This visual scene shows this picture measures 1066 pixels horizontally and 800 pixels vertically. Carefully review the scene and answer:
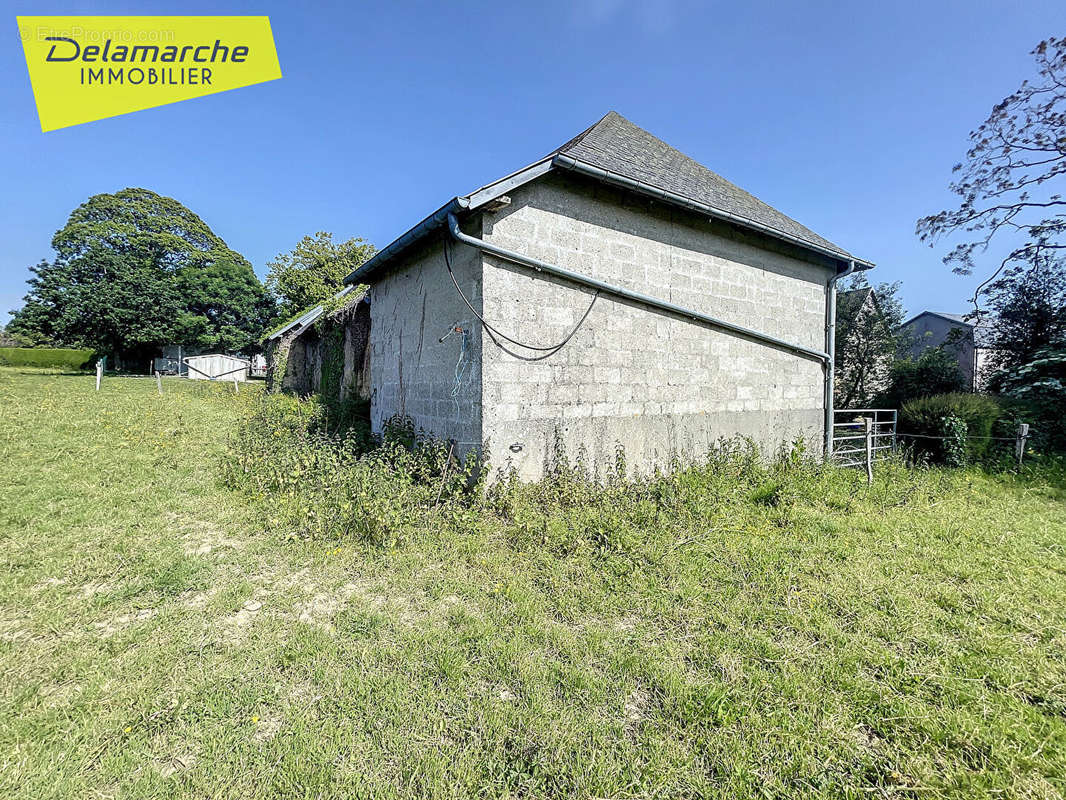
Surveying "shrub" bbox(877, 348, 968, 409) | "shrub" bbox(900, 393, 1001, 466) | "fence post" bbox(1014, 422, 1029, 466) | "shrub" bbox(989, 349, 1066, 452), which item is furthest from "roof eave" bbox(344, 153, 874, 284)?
"shrub" bbox(877, 348, 968, 409)

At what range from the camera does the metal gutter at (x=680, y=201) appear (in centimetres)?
511

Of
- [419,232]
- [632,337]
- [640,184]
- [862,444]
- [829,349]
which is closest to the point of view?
[640,184]

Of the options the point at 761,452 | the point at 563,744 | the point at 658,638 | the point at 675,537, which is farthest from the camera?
the point at 761,452

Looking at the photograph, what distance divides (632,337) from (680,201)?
2.01m

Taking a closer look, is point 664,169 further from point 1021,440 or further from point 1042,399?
point 1042,399

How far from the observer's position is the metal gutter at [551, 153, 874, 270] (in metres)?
5.11

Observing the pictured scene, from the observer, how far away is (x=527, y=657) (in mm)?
2707

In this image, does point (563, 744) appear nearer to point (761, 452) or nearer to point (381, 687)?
point (381, 687)

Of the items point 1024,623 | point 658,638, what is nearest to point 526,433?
point 658,638

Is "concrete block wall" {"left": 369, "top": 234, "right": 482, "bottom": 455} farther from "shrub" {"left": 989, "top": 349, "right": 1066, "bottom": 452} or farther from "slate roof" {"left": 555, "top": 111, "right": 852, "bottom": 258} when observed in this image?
"shrub" {"left": 989, "top": 349, "right": 1066, "bottom": 452}

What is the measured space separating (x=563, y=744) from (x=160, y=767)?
184 centimetres

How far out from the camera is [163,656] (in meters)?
2.64

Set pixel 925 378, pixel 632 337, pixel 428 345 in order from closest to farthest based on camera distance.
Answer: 1. pixel 632 337
2. pixel 428 345
3. pixel 925 378

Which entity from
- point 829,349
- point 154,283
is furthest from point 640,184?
point 154,283
